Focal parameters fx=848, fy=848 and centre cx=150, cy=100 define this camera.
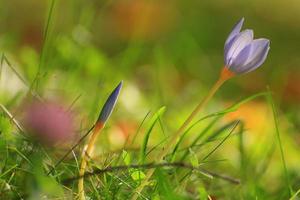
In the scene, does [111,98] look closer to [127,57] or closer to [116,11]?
[127,57]

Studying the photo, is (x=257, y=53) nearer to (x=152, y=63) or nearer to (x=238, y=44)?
(x=238, y=44)

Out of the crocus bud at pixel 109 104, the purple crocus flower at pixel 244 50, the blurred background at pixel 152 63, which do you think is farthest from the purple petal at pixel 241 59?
the blurred background at pixel 152 63

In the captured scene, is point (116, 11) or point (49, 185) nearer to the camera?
point (49, 185)

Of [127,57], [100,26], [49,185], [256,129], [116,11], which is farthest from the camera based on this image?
[116,11]

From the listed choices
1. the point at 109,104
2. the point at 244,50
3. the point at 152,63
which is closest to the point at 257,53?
the point at 244,50

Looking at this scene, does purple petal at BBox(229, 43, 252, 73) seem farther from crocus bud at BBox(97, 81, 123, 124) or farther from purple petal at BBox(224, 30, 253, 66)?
crocus bud at BBox(97, 81, 123, 124)

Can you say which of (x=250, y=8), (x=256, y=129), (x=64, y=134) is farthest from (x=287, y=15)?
(x=64, y=134)
